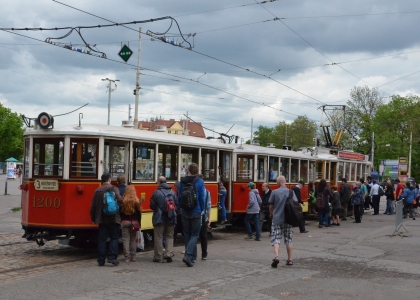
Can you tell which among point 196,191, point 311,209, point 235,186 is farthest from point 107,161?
point 311,209

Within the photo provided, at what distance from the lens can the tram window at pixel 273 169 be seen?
808 inches

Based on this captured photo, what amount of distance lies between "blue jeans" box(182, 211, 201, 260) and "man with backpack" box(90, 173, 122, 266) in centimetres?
125

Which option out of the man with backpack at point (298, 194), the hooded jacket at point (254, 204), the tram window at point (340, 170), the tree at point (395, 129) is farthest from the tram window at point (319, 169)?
the tree at point (395, 129)

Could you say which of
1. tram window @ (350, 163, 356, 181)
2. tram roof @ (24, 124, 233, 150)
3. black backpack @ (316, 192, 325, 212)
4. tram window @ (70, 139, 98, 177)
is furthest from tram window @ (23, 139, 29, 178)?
tram window @ (350, 163, 356, 181)

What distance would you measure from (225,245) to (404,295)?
21.5 ft

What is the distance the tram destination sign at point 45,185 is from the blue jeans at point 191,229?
2.85 m

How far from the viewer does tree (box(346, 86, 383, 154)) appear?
73562 millimetres

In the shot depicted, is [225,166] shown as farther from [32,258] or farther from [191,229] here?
[32,258]

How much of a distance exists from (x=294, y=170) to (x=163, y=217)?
1174 centimetres

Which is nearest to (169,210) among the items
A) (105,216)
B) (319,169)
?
(105,216)

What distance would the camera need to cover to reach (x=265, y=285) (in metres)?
9.37

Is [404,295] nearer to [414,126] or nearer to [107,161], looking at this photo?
[107,161]

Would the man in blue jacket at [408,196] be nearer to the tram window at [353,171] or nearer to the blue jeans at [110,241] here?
the tram window at [353,171]

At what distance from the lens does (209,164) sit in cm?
1680
